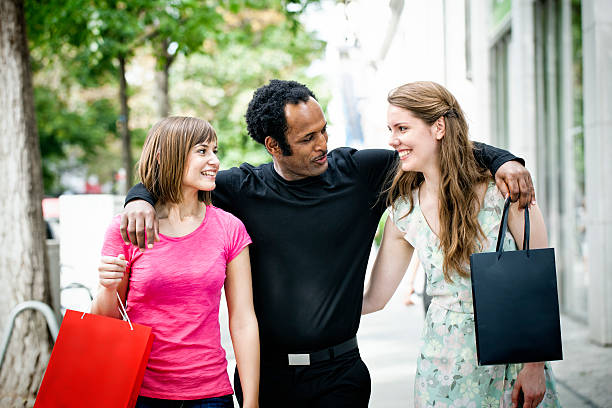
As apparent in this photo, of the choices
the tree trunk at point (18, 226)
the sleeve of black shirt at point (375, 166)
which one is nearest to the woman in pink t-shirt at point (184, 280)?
the sleeve of black shirt at point (375, 166)

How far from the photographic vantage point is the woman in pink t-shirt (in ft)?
7.74

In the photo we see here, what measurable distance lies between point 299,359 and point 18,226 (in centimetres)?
338

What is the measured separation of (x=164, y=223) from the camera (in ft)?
8.38

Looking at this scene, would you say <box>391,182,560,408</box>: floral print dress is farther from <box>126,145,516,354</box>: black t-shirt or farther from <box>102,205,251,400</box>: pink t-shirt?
<box>102,205,251,400</box>: pink t-shirt

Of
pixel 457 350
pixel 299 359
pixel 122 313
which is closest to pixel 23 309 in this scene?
pixel 122 313

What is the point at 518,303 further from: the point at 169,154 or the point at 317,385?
the point at 169,154

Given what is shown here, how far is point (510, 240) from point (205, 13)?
7.93 metres

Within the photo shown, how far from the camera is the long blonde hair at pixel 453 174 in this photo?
96.0 inches

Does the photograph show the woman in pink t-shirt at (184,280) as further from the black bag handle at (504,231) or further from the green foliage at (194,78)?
the green foliage at (194,78)

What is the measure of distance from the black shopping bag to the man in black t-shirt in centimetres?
51

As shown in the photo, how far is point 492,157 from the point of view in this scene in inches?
99.0

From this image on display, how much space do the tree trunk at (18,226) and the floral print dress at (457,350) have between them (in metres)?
3.72

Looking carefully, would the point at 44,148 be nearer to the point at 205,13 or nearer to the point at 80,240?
the point at 205,13

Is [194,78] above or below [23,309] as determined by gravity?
above
